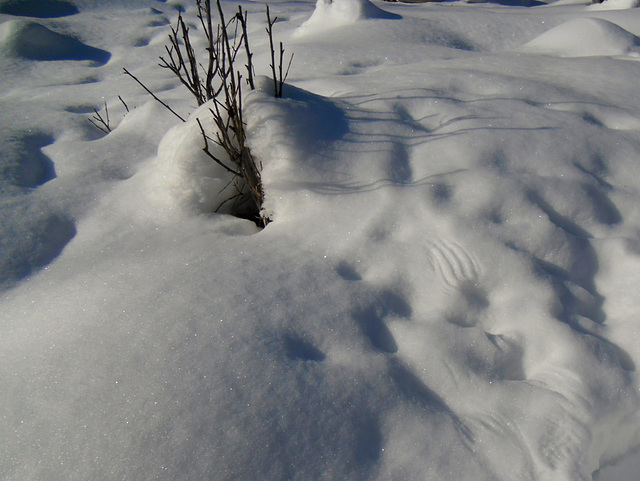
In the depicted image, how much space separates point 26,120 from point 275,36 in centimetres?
223

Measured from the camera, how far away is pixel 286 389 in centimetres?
102

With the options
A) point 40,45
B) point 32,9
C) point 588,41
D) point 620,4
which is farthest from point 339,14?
point 32,9

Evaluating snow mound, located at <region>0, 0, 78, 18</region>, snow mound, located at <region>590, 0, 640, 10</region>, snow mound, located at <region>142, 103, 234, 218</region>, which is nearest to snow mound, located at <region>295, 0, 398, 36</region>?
Result: snow mound, located at <region>142, 103, 234, 218</region>

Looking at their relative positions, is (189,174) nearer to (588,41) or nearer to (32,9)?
(588,41)

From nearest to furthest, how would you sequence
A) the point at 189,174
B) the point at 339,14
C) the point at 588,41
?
the point at 189,174, the point at 588,41, the point at 339,14

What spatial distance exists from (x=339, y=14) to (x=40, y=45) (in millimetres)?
2563

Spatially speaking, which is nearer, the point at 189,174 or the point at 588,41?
the point at 189,174

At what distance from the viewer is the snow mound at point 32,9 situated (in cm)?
418

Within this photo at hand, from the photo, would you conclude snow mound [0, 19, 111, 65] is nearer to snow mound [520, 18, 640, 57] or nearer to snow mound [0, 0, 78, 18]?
snow mound [0, 0, 78, 18]

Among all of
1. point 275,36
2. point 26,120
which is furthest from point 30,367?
point 275,36

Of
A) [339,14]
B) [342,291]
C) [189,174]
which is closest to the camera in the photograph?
[342,291]

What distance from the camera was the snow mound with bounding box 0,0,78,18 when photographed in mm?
4184

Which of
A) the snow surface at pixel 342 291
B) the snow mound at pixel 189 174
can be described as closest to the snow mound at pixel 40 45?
the snow surface at pixel 342 291

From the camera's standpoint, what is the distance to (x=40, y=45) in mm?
3545
